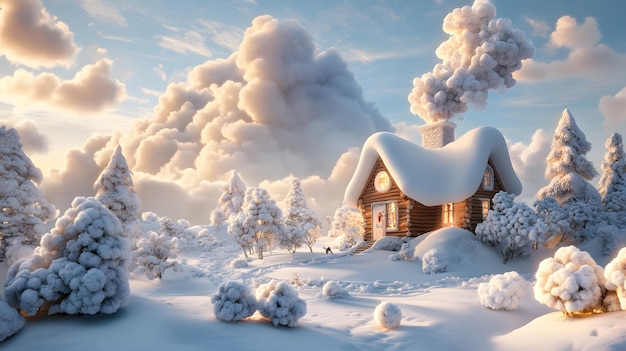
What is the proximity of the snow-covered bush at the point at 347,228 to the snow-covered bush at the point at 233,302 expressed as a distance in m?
26.6

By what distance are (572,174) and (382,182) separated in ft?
37.4

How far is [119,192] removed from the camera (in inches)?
1067

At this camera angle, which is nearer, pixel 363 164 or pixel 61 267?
pixel 61 267

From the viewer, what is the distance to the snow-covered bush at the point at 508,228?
77.6 feet

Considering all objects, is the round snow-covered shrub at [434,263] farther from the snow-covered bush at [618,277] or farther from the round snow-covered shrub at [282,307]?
the round snow-covered shrub at [282,307]

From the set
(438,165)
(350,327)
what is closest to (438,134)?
(438,165)

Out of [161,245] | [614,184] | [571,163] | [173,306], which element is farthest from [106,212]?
[614,184]

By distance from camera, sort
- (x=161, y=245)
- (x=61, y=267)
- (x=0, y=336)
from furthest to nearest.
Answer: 1. (x=161, y=245)
2. (x=61, y=267)
3. (x=0, y=336)

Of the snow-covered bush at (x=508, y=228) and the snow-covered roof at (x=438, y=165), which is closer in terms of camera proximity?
the snow-covered bush at (x=508, y=228)

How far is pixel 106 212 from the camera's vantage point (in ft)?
40.4

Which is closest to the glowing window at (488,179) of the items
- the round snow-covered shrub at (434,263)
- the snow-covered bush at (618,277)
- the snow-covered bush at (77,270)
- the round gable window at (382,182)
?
the round gable window at (382,182)

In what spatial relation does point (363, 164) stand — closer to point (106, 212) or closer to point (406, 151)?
point (406, 151)

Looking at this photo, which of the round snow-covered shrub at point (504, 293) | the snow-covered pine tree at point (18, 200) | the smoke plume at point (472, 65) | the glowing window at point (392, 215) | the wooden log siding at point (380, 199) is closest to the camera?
the round snow-covered shrub at point (504, 293)

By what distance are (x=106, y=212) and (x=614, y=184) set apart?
93.3 feet
